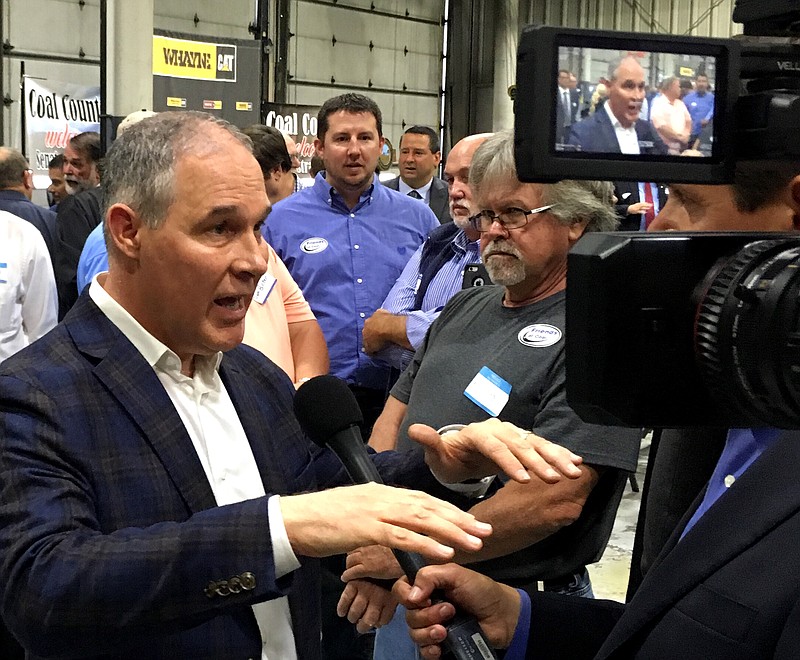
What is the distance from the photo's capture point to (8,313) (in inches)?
172

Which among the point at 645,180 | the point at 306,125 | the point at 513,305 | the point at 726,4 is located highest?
the point at 726,4

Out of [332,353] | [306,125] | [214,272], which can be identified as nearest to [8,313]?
[332,353]

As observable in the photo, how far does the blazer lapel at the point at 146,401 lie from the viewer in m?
1.46

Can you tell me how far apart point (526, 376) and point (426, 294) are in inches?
43.0

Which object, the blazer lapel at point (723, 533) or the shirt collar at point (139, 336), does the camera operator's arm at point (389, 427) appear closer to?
the shirt collar at point (139, 336)

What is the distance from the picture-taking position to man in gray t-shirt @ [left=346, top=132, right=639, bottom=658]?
6.27 feet

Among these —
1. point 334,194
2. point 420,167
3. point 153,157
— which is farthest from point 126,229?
point 420,167

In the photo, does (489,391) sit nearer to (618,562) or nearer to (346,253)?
(346,253)

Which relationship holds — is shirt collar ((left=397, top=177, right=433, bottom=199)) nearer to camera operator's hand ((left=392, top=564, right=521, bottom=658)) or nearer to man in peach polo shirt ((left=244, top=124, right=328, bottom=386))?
man in peach polo shirt ((left=244, top=124, right=328, bottom=386))

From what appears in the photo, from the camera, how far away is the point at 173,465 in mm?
1463

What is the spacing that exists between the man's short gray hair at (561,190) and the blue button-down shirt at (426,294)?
0.66 m

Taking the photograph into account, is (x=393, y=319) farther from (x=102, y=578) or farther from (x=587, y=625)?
(x=102, y=578)

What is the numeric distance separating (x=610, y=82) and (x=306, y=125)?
8.88m

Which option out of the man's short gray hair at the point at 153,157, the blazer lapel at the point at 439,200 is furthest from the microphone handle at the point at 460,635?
the blazer lapel at the point at 439,200
